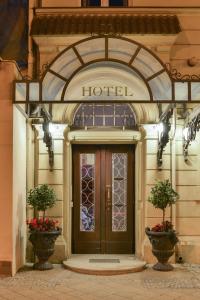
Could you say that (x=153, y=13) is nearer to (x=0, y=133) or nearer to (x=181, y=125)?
(x=181, y=125)

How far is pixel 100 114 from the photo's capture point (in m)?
11.7

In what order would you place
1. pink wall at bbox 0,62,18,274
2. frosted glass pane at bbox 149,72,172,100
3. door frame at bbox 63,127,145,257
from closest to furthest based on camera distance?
pink wall at bbox 0,62,18,274 < frosted glass pane at bbox 149,72,172,100 < door frame at bbox 63,127,145,257

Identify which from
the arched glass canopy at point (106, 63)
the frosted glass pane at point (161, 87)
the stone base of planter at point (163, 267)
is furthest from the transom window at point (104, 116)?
the stone base of planter at point (163, 267)

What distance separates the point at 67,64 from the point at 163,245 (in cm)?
414

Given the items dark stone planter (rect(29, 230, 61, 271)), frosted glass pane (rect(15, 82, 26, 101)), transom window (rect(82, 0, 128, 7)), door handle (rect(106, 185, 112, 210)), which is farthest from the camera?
door handle (rect(106, 185, 112, 210))

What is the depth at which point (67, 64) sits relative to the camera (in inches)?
384

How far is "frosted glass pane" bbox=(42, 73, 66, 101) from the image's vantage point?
31.6 feet

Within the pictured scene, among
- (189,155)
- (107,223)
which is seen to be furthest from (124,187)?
(189,155)

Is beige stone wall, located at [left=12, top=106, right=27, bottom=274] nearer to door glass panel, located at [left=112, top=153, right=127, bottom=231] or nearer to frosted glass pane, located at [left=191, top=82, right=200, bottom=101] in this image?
door glass panel, located at [left=112, top=153, right=127, bottom=231]

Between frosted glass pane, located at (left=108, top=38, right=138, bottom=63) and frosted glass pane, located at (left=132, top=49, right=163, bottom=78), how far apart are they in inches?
6.3

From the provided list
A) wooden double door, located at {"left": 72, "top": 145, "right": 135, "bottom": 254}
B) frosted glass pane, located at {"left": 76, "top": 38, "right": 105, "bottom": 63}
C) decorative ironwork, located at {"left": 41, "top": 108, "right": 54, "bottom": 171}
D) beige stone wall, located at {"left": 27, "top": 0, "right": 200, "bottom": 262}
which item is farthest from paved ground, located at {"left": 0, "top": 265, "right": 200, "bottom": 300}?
frosted glass pane, located at {"left": 76, "top": 38, "right": 105, "bottom": 63}

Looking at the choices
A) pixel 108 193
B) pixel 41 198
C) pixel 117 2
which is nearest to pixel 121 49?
pixel 117 2

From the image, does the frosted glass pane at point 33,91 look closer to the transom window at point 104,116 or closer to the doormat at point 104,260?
the transom window at point 104,116

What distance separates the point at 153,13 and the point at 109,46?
83.2 inches
